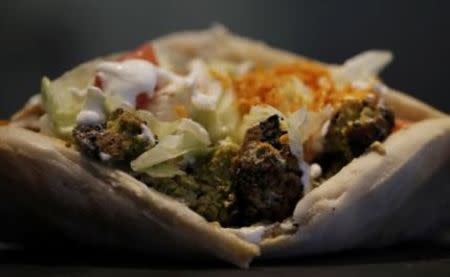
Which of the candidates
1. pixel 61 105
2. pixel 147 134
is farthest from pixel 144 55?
pixel 147 134

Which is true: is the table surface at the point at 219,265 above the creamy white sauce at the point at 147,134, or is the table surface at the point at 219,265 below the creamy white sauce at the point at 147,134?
below

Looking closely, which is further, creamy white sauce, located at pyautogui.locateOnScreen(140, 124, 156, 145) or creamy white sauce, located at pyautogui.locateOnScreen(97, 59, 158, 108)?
creamy white sauce, located at pyautogui.locateOnScreen(97, 59, 158, 108)

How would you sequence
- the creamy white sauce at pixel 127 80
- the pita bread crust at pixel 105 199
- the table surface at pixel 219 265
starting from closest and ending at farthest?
1. the table surface at pixel 219 265
2. the pita bread crust at pixel 105 199
3. the creamy white sauce at pixel 127 80

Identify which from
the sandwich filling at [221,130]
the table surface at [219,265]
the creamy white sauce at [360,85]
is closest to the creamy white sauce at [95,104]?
the sandwich filling at [221,130]

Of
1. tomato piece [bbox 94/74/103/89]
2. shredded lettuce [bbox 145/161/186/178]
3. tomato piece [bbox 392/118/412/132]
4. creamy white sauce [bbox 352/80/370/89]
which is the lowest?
tomato piece [bbox 392/118/412/132]

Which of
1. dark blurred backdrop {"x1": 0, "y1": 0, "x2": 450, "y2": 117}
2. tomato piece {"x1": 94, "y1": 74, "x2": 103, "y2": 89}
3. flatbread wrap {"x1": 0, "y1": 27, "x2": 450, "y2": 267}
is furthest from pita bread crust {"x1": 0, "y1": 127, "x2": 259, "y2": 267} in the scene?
dark blurred backdrop {"x1": 0, "y1": 0, "x2": 450, "y2": 117}

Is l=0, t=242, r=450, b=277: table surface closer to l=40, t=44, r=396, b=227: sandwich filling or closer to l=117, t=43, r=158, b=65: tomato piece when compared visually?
l=40, t=44, r=396, b=227: sandwich filling

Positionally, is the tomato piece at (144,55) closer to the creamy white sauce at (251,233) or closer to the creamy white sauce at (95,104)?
the creamy white sauce at (95,104)

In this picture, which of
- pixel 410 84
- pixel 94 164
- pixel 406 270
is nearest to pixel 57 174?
pixel 94 164
